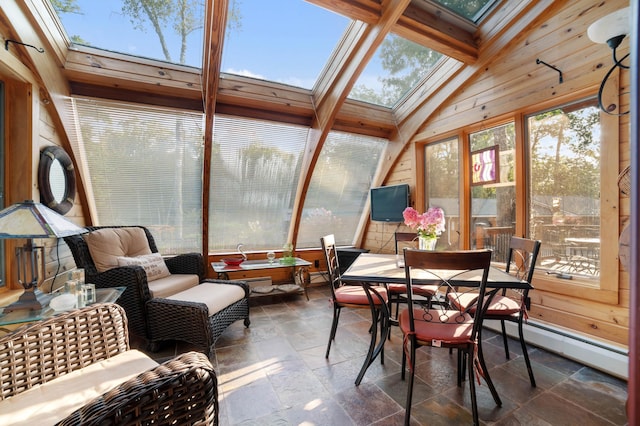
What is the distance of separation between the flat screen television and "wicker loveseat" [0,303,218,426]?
11.4 ft

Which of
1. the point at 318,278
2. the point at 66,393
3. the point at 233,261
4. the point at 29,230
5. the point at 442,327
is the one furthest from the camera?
the point at 318,278

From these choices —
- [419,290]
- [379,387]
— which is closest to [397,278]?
[379,387]

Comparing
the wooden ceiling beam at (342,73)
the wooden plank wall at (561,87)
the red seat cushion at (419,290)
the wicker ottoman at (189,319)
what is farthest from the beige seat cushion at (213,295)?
the wooden plank wall at (561,87)

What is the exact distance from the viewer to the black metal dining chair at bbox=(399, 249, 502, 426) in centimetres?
155

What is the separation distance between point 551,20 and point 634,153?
3.11 m

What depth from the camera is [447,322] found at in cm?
188

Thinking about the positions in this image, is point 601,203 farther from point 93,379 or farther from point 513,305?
point 93,379

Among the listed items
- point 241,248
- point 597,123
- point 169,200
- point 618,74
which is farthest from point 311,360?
point 618,74

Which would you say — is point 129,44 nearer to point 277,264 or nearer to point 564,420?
point 277,264

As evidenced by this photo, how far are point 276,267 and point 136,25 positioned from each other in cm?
294

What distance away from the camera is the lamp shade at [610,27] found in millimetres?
1619

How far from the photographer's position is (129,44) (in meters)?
2.68

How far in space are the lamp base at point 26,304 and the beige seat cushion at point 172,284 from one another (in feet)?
2.98

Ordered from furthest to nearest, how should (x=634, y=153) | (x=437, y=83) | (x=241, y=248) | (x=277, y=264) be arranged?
(x=241, y=248) → (x=277, y=264) → (x=437, y=83) → (x=634, y=153)
